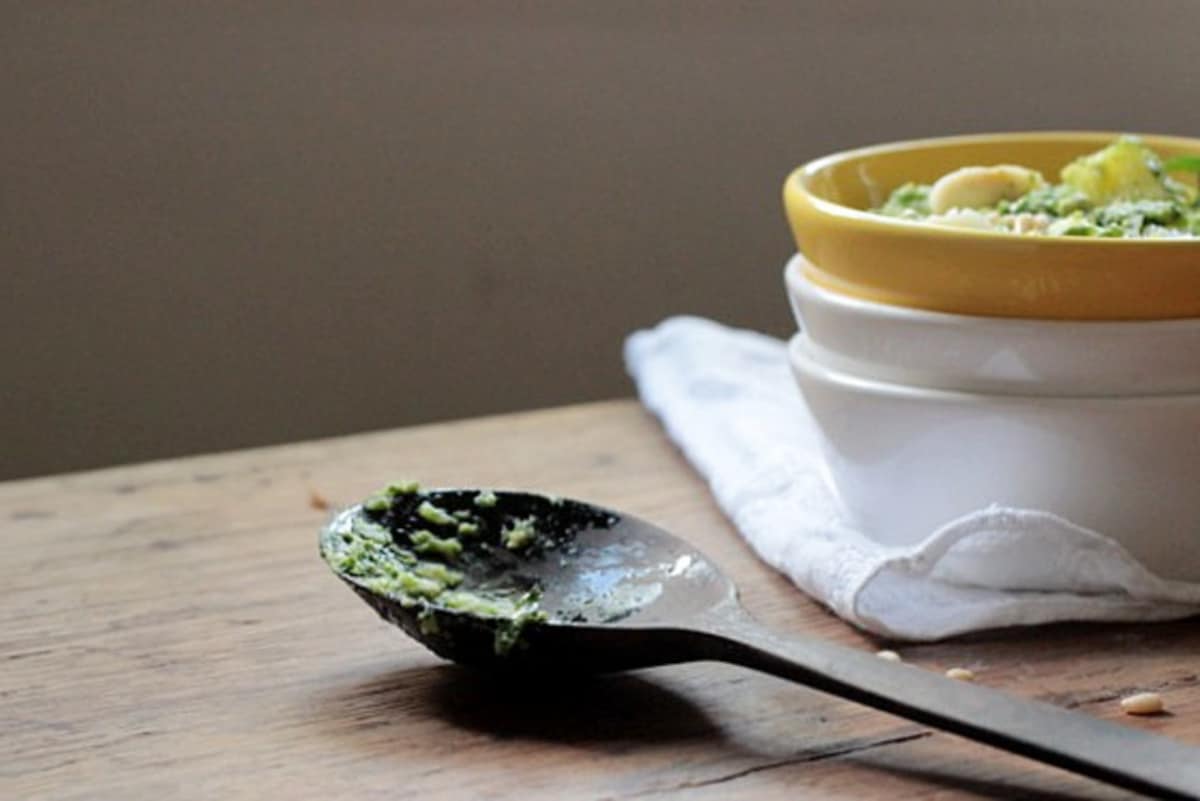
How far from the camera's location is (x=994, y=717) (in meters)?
0.51

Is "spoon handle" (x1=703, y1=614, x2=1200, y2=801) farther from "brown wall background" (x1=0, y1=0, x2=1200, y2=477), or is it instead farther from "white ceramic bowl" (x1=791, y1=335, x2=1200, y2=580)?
"brown wall background" (x1=0, y1=0, x2=1200, y2=477)

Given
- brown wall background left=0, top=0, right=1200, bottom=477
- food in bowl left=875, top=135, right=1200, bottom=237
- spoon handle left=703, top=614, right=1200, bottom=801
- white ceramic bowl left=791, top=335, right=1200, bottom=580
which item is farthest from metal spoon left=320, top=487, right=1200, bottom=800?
brown wall background left=0, top=0, right=1200, bottom=477

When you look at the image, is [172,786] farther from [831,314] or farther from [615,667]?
[831,314]

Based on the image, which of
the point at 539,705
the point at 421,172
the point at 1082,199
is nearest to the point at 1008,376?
the point at 1082,199

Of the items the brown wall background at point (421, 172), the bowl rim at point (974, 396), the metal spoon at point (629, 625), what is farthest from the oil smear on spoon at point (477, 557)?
the brown wall background at point (421, 172)

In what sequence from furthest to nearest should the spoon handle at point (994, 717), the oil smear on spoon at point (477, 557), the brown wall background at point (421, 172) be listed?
1. the brown wall background at point (421, 172)
2. the oil smear on spoon at point (477, 557)
3. the spoon handle at point (994, 717)

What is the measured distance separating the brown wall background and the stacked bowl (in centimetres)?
87

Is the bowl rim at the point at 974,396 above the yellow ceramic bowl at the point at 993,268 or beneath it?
beneath

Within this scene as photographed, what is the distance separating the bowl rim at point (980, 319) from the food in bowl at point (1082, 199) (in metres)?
0.05

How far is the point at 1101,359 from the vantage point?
0.66 metres

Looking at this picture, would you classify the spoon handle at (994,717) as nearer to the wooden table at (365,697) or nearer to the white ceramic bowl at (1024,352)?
the wooden table at (365,697)

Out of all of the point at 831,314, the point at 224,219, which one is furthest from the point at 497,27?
the point at 831,314

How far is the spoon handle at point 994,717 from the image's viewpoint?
0.49m

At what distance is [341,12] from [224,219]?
21cm
